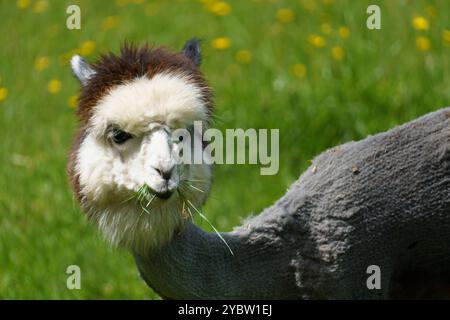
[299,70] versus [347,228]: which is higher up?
[299,70]

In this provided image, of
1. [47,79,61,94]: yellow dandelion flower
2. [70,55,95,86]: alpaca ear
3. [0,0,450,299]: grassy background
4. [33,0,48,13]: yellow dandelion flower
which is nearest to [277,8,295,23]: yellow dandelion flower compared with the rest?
[0,0,450,299]: grassy background

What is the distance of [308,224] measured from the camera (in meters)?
2.38

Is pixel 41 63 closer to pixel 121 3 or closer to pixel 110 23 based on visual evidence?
pixel 110 23

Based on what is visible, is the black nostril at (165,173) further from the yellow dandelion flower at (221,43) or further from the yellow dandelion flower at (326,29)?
the yellow dandelion flower at (221,43)

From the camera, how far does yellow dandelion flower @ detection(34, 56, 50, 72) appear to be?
17.9ft

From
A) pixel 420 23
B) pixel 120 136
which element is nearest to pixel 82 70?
pixel 120 136

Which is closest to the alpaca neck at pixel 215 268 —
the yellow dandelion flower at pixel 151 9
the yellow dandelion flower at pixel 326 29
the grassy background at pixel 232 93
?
the grassy background at pixel 232 93

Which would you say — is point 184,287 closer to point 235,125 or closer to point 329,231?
point 329,231

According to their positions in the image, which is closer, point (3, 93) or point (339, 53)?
point (339, 53)

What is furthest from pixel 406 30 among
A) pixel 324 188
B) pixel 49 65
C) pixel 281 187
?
pixel 324 188

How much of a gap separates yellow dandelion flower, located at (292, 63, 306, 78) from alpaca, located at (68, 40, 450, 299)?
2.20 m

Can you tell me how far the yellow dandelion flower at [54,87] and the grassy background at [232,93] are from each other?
0.02 meters

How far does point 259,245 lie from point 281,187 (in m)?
1.73

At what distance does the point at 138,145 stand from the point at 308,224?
23.1 inches
